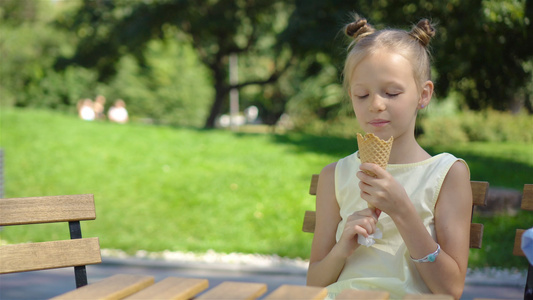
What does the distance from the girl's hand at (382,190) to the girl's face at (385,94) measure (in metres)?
0.26

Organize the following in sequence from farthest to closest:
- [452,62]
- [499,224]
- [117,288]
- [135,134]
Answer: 1. [135,134]
2. [452,62]
3. [499,224]
4. [117,288]

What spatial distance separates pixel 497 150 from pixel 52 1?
41506mm

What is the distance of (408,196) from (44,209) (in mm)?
1364

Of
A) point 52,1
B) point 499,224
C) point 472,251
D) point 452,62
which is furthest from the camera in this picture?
point 52,1

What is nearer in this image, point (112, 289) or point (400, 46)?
point (112, 289)

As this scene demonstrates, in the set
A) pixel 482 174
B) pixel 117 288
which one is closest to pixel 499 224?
pixel 482 174

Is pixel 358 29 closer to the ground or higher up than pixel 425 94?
higher up

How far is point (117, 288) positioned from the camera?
1975 millimetres

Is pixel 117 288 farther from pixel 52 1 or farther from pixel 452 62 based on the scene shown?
pixel 52 1

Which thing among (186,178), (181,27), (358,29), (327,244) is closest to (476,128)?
(181,27)

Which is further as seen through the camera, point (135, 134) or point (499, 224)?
point (135, 134)

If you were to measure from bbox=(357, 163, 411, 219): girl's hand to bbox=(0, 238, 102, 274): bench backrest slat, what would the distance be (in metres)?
1.15

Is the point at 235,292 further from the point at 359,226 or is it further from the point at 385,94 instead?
the point at 385,94

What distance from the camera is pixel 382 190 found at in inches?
71.6
